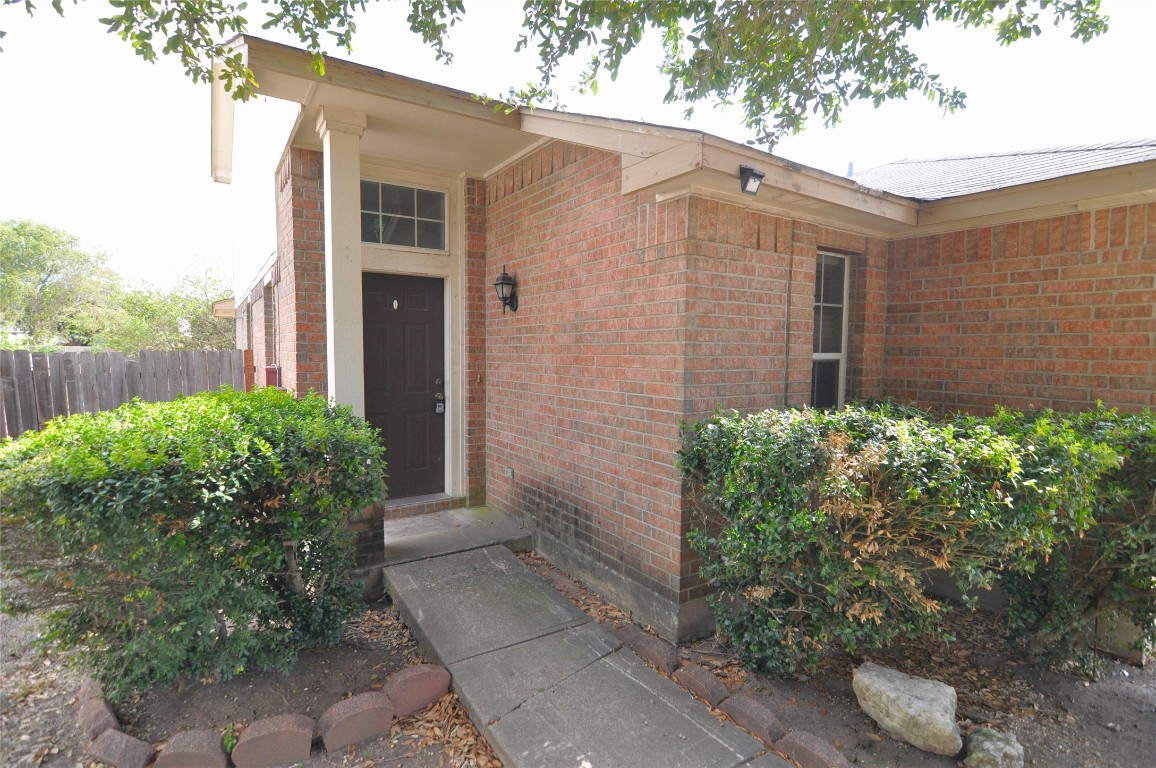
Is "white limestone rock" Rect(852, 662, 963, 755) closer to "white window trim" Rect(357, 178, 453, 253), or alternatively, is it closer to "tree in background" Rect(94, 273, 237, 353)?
"white window trim" Rect(357, 178, 453, 253)

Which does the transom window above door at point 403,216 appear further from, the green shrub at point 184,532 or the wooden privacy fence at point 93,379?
the wooden privacy fence at point 93,379

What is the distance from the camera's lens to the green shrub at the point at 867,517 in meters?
2.40

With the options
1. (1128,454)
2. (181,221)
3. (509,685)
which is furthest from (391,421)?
(181,221)

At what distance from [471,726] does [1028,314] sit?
4534 millimetres

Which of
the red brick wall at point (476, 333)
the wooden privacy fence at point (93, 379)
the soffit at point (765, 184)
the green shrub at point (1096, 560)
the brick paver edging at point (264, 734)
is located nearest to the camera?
the brick paver edging at point (264, 734)

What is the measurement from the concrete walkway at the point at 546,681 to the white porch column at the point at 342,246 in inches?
59.5

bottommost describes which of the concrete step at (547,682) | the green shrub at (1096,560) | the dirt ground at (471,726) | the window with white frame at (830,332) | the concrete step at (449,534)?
the dirt ground at (471,726)

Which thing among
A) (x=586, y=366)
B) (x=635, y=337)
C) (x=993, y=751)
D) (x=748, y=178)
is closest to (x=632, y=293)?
(x=635, y=337)

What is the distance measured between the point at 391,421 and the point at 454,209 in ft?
7.15

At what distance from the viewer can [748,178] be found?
3.13m

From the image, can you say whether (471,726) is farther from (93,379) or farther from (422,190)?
(93,379)

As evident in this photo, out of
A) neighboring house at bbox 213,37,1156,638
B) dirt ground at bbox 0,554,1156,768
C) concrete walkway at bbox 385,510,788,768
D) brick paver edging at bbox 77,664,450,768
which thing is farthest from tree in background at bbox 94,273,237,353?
brick paver edging at bbox 77,664,450,768

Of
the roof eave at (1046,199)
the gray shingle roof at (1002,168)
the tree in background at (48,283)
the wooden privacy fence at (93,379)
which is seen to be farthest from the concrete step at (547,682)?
the tree in background at (48,283)

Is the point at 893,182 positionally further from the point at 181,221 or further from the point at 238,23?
the point at 181,221
